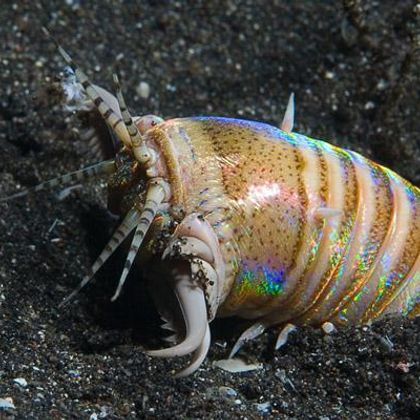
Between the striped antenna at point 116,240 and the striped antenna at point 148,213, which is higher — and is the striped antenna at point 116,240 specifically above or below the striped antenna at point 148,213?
below

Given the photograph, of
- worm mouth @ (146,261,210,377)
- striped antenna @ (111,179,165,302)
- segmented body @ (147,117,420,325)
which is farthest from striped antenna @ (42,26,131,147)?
worm mouth @ (146,261,210,377)

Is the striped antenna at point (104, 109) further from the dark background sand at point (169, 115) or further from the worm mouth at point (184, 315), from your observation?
the dark background sand at point (169, 115)

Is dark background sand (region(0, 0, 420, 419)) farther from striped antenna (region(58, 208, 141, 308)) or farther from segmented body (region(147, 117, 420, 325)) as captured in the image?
striped antenna (region(58, 208, 141, 308))

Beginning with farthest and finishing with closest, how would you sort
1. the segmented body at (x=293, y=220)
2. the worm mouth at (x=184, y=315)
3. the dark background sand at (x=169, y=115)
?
the segmented body at (x=293, y=220)
the dark background sand at (x=169, y=115)
the worm mouth at (x=184, y=315)

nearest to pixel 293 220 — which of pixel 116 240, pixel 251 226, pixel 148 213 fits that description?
pixel 251 226

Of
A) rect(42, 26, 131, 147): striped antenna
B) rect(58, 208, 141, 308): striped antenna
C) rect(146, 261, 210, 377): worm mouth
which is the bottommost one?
rect(146, 261, 210, 377): worm mouth

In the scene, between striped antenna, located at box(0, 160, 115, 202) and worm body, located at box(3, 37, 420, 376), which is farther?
striped antenna, located at box(0, 160, 115, 202)

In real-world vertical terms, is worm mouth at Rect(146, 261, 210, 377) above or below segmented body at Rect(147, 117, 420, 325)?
below

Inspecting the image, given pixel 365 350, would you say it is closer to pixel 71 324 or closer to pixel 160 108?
pixel 71 324

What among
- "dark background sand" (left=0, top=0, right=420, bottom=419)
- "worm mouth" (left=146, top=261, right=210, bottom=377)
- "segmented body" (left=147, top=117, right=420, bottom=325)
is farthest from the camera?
"segmented body" (left=147, top=117, right=420, bottom=325)

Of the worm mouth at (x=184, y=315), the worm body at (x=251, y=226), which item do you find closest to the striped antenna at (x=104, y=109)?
the worm body at (x=251, y=226)
